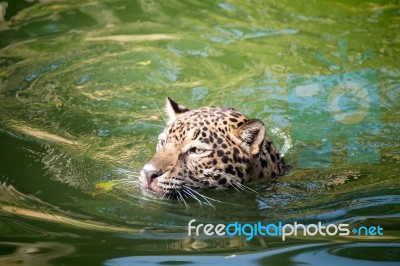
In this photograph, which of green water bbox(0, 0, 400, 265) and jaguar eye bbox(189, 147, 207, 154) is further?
jaguar eye bbox(189, 147, 207, 154)

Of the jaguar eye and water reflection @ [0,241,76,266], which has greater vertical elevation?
the jaguar eye

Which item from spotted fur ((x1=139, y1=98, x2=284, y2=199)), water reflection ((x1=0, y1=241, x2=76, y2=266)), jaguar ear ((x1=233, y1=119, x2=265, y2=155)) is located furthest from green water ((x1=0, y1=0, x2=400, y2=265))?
jaguar ear ((x1=233, y1=119, x2=265, y2=155))

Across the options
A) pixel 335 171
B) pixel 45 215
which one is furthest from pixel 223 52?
pixel 45 215

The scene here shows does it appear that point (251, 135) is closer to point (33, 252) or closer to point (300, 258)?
point (300, 258)

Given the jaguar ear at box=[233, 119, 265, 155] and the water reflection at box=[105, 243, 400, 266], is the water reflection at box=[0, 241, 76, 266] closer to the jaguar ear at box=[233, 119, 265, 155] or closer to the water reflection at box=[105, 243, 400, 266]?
the water reflection at box=[105, 243, 400, 266]

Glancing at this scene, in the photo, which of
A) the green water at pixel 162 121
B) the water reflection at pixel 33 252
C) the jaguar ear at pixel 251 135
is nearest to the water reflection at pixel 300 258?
the green water at pixel 162 121

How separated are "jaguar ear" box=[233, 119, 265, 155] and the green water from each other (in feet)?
1.52

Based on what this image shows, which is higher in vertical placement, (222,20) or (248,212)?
(222,20)

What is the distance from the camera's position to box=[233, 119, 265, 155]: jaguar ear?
24.8 ft

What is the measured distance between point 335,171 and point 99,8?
7098mm

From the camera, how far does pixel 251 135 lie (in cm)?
761

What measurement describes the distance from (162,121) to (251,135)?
2.79 meters

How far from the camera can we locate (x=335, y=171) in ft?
28.5

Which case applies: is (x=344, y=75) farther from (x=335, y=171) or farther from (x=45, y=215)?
(x=45, y=215)
